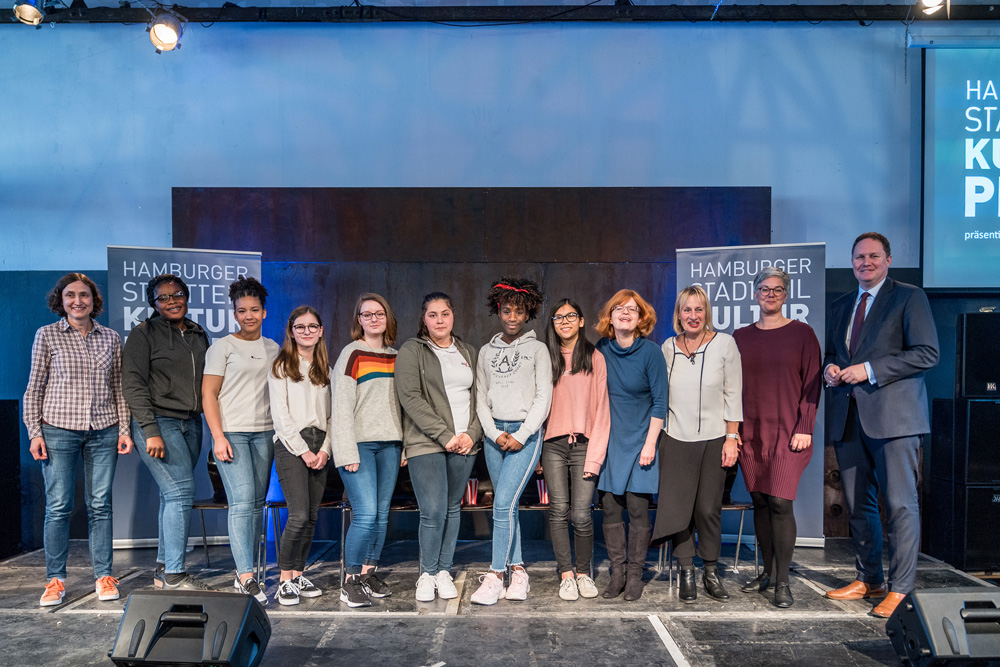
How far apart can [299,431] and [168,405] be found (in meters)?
0.81

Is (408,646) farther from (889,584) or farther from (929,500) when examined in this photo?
(929,500)

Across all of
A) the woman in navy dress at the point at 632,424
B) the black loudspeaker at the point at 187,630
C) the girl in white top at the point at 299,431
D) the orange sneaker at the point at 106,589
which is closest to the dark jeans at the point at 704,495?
the woman in navy dress at the point at 632,424

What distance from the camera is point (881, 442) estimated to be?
3389mm

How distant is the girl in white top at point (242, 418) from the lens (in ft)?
11.5

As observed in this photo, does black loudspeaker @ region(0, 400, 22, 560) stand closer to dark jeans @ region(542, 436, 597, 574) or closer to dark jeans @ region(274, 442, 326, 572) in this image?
dark jeans @ region(274, 442, 326, 572)

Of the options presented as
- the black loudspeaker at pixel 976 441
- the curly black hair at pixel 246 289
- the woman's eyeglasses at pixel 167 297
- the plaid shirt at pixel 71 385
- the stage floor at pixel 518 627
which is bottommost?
the stage floor at pixel 518 627

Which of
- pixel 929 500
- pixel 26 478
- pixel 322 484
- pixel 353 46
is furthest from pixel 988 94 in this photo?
pixel 26 478

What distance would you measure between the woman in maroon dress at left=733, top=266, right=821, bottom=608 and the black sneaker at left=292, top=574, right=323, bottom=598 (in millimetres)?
2501

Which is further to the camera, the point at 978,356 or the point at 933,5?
the point at 933,5

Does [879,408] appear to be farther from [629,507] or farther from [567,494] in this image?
[567,494]

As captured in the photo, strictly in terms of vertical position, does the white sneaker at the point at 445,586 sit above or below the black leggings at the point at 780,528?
below

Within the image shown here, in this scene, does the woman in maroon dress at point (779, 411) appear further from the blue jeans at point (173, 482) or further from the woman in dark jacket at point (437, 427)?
the blue jeans at point (173, 482)

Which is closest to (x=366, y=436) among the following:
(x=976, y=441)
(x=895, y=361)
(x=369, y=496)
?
(x=369, y=496)

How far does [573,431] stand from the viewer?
347 centimetres
